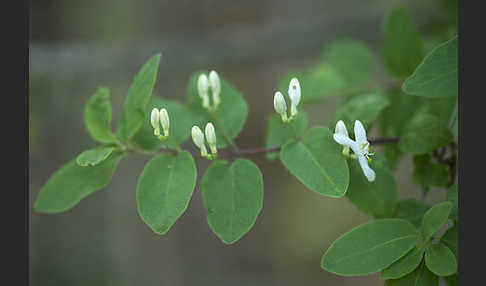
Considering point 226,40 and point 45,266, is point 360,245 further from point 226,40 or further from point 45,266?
point 45,266

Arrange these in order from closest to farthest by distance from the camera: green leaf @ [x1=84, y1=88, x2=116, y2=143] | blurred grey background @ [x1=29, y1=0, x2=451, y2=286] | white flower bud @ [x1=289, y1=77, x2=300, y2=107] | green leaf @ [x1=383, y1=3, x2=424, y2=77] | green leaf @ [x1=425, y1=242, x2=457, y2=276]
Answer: green leaf @ [x1=425, y1=242, x2=457, y2=276]
white flower bud @ [x1=289, y1=77, x2=300, y2=107]
green leaf @ [x1=84, y1=88, x2=116, y2=143]
green leaf @ [x1=383, y1=3, x2=424, y2=77]
blurred grey background @ [x1=29, y1=0, x2=451, y2=286]

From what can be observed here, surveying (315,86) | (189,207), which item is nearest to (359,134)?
(315,86)

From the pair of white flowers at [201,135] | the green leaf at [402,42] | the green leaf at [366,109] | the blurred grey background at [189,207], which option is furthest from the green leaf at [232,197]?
the blurred grey background at [189,207]

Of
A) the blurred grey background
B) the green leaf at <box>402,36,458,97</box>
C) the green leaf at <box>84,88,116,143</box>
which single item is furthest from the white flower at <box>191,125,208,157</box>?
the blurred grey background

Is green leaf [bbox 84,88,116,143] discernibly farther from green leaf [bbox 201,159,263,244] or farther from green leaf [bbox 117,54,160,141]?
green leaf [bbox 201,159,263,244]

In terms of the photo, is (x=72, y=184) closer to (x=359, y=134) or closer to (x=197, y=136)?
(x=197, y=136)

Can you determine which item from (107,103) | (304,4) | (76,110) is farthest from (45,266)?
(304,4)

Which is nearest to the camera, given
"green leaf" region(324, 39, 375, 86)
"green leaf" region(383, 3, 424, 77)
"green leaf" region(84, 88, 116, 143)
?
"green leaf" region(84, 88, 116, 143)
